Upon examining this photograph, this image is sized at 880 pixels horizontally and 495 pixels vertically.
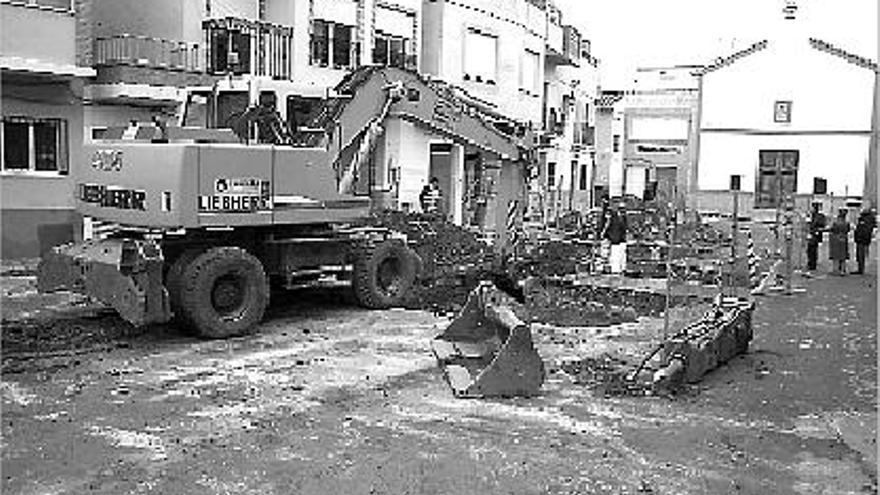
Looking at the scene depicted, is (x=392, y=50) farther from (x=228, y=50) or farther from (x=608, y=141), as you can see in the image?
(x=608, y=141)

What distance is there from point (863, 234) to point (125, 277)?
17.1 meters

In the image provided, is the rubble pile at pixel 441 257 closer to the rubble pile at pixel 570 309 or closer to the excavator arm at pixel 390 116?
the rubble pile at pixel 570 309

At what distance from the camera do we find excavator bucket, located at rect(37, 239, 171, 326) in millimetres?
11500

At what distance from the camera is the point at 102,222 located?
13.0 meters

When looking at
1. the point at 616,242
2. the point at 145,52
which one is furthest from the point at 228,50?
the point at 616,242

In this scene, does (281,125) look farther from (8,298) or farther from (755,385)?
(755,385)

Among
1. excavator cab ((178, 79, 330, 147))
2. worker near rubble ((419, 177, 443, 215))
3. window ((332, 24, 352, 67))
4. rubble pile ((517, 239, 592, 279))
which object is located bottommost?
rubble pile ((517, 239, 592, 279))

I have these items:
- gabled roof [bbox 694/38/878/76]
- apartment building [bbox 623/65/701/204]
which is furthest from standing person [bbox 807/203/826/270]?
apartment building [bbox 623/65/701/204]

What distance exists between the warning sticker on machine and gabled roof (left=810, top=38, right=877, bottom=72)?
35.2m

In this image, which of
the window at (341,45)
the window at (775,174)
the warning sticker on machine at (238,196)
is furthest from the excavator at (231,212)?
the window at (775,174)

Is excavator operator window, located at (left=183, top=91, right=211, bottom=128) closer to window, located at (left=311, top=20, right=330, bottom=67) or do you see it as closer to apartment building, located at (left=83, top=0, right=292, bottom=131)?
apartment building, located at (left=83, top=0, right=292, bottom=131)

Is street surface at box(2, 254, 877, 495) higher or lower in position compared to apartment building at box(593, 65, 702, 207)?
lower

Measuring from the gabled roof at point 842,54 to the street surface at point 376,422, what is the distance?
3154cm

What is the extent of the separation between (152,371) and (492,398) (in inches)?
149
